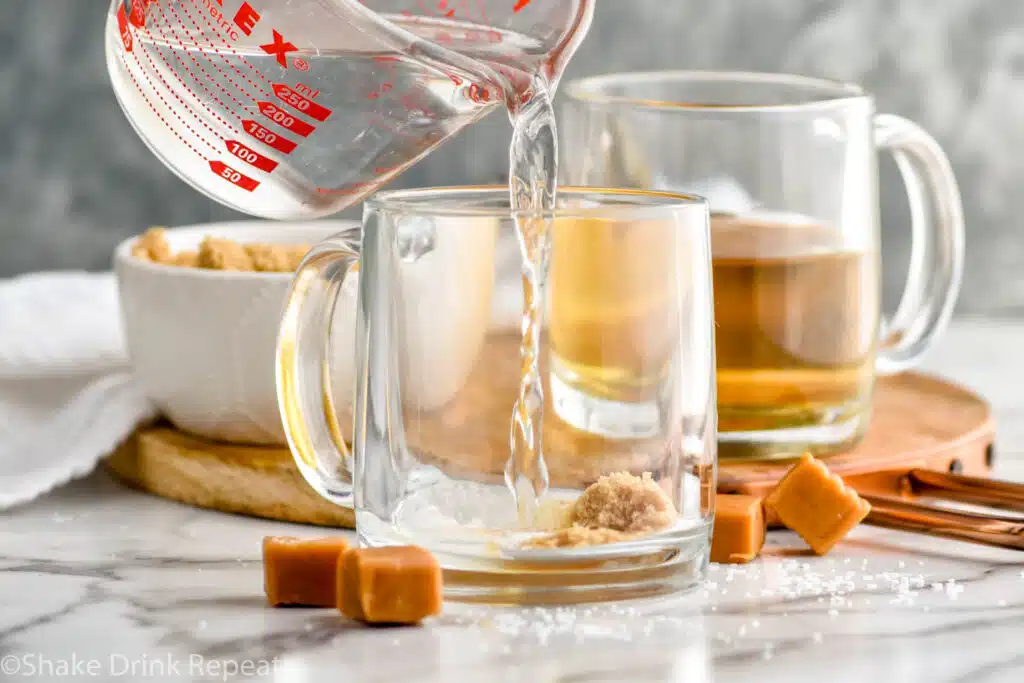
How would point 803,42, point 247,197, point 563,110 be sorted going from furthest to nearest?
point 803,42
point 563,110
point 247,197

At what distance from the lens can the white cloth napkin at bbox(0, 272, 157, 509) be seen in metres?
0.95

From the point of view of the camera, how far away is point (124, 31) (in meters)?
0.77

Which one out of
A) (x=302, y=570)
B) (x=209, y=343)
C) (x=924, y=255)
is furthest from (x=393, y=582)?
(x=924, y=255)

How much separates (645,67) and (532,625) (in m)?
1.11

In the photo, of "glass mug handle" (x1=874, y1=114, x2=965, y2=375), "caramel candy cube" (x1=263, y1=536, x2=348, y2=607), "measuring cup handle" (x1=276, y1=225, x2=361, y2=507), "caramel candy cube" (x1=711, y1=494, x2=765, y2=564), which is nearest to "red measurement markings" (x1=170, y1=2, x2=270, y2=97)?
"measuring cup handle" (x1=276, y1=225, x2=361, y2=507)

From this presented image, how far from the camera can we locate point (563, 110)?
1004 mm

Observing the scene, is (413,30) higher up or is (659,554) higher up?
(413,30)

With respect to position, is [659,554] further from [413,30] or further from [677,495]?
[413,30]

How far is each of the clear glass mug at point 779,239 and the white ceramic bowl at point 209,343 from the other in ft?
0.75

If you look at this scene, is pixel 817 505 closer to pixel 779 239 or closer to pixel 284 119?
pixel 779 239

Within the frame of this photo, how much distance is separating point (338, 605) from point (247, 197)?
219 mm

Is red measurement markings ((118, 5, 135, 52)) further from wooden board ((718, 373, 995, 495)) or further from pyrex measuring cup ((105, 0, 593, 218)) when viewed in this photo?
wooden board ((718, 373, 995, 495))

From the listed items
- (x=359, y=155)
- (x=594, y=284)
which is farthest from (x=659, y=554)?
(x=359, y=155)

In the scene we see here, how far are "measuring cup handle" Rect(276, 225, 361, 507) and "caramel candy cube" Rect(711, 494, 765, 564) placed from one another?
20 cm
